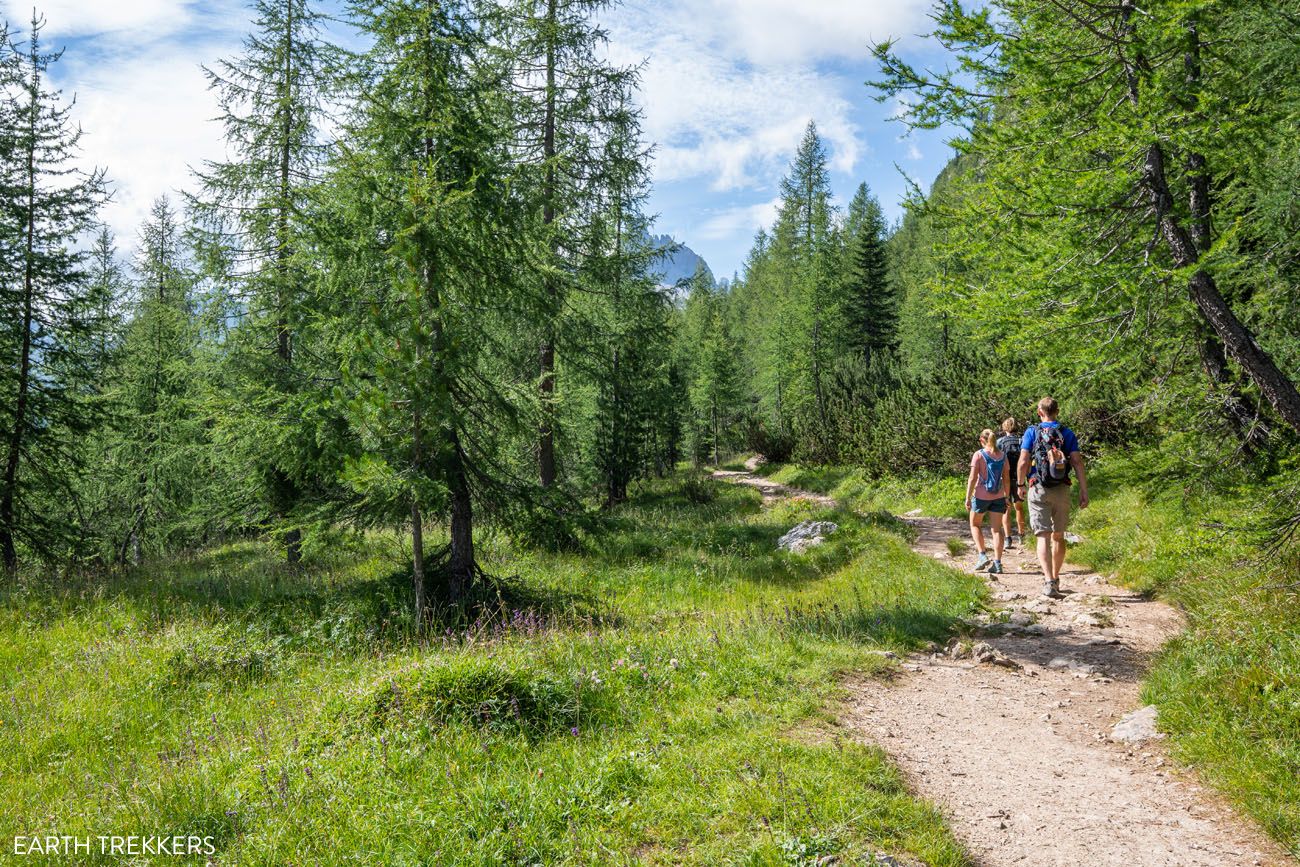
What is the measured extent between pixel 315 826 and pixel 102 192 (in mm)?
16590

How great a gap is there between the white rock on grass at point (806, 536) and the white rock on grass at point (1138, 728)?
283 inches

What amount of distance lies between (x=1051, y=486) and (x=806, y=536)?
17.7ft

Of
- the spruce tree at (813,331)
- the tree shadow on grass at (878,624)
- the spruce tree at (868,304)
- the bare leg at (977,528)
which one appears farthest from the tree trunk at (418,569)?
the spruce tree at (868,304)

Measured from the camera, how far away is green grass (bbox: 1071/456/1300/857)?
391 cm

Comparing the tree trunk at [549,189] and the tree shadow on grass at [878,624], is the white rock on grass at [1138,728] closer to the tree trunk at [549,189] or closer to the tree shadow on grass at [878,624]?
the tree shadow on grass at [878,624]

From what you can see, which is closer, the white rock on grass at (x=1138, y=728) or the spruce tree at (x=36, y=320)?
the white rock on grass at (x=1138, y=728)

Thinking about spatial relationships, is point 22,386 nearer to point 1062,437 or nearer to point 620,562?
point 620,562

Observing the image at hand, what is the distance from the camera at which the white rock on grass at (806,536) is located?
491 inches

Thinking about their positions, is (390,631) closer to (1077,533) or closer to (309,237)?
(309,237)

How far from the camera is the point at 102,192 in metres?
14.0

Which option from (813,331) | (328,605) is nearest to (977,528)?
(328,605)

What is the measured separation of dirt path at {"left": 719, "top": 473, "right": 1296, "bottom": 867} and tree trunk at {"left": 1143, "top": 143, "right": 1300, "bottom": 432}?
8.17ft

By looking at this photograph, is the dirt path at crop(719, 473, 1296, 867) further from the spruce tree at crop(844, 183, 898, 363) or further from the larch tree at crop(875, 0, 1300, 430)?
the spruce tree at crop(844, 183, 898, 363)

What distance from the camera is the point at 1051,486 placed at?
27.1 ft
